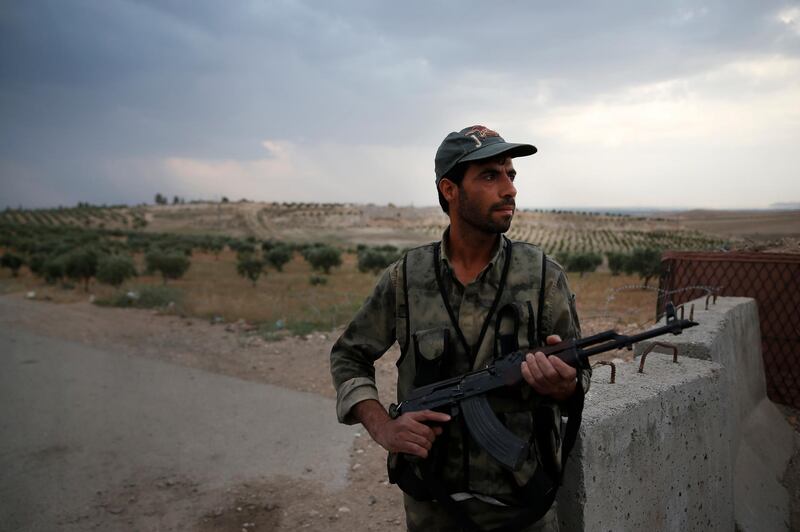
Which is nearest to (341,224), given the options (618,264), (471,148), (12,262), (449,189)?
(618,264)

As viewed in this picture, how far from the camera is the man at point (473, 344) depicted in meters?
1.82

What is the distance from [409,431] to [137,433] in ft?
17.3

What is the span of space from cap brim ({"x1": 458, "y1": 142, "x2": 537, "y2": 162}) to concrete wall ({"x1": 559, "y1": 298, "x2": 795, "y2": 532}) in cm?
116

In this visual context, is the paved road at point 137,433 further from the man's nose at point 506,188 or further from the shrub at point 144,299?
the shrub at point 144,299

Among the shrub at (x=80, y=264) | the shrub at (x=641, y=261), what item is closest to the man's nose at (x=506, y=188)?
the shrub at (x=80, y=264)

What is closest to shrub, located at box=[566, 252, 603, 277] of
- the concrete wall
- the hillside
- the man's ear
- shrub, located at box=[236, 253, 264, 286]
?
shrub, located at box=[236, 253, 264, 286]

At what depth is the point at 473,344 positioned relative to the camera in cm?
190

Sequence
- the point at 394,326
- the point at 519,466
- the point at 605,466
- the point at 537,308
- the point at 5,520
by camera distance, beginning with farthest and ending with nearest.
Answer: the point at 5,520 → the point at 605,466 → the point at 394,326 → the point at 537,308 → the point at 519,466

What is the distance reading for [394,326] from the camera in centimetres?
210

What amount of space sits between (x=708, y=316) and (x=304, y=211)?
9637 cm

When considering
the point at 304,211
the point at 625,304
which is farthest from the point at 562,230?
the point at 625,304

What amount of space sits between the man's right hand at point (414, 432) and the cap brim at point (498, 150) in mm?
898

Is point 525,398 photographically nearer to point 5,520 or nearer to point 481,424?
point 481,424

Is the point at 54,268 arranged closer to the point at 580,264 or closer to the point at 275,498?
the point at 275,498
